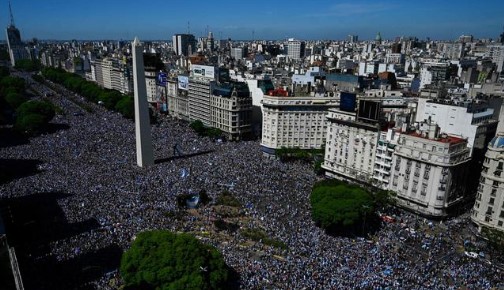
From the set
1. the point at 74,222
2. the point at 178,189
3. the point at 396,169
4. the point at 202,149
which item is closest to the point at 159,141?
the point at 202,149

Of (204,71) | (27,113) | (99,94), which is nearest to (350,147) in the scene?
(204,71)

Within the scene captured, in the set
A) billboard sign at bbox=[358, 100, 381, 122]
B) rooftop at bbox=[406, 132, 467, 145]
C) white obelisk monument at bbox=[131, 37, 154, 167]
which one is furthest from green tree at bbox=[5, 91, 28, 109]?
rooftop at bbox=[406, 132, 467, 145]

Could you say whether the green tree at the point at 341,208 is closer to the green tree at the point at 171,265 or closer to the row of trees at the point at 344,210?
the row of trees at the point at 344,210

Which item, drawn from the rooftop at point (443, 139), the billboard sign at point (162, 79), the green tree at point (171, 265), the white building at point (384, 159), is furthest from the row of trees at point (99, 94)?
the green tree at point (171, 265)

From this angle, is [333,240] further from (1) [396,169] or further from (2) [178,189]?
(2) [178,189]

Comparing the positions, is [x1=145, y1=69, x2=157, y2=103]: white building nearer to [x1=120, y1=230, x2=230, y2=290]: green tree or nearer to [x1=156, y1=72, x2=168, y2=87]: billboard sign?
[x1=156, y1=72, x2=168, y2=87]: billboard sign

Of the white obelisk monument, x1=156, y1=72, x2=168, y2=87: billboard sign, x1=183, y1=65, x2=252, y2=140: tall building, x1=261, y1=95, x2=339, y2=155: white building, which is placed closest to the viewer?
the white obelisk monument

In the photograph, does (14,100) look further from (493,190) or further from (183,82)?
(493,190)
